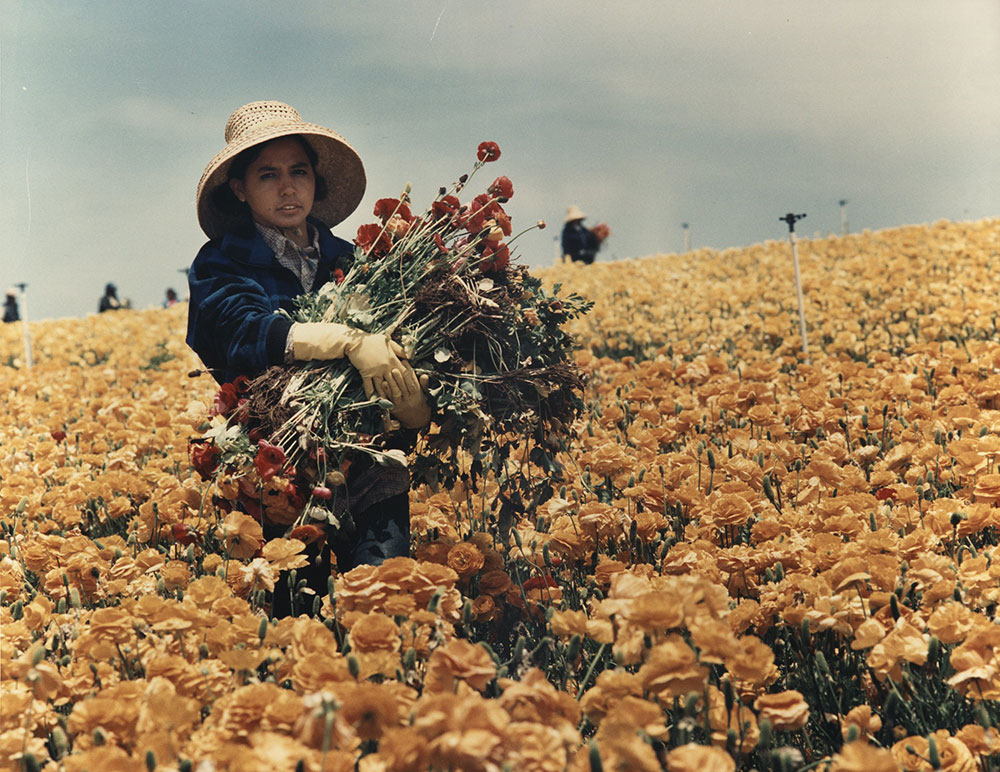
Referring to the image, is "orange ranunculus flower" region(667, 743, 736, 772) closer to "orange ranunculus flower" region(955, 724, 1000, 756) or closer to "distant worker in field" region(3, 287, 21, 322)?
"orange ranunculus flower" region(955, 724, 1000, 756)

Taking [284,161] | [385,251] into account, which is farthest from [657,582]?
[284,161]

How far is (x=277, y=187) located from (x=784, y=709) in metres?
2.12

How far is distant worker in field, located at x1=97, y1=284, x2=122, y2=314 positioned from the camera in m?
17.2

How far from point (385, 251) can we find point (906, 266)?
324 inches

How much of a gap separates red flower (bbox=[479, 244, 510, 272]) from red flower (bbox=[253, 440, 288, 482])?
820 mm

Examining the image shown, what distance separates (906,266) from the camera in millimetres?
9328

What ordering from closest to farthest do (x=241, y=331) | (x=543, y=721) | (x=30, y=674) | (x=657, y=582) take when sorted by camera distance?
(x=543, y=721) < (x=30, y=674) < (x=657, y=582) < (x=241, y=331)

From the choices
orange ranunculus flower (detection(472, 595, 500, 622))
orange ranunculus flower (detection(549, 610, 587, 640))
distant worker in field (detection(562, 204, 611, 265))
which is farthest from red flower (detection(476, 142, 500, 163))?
distant worker in field (detection(562, 204, 611, 265))

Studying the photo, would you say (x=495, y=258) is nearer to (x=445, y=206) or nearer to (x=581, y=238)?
(x=445, y=206)

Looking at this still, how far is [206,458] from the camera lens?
248 cm

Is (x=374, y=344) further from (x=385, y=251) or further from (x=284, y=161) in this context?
(x=284, y=161)

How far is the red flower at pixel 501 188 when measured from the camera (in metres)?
2.68

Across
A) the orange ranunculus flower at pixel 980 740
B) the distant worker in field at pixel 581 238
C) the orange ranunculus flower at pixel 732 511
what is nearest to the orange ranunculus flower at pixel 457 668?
the orange ranunculus flower at pixel 980 740

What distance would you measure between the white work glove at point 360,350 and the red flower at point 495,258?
402 millimetres
